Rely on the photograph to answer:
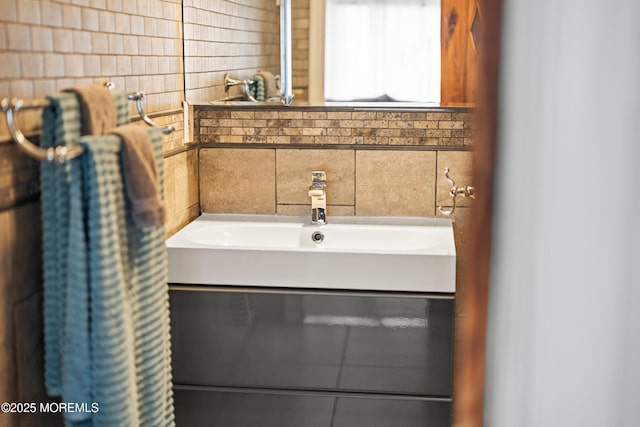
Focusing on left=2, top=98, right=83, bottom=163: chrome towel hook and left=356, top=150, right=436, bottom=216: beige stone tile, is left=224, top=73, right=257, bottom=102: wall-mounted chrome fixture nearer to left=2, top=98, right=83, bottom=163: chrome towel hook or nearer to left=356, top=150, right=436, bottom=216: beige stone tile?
left=356, top=150, right=436, bottom=216: beige stone tile

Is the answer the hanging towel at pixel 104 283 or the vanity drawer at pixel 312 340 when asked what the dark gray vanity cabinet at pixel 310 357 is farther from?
the hanging towel at pixel 104 283

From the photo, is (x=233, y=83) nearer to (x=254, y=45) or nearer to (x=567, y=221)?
(x=254, y=45)

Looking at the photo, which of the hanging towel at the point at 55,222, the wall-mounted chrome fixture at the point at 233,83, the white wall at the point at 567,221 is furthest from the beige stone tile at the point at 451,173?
the white wall at the point at 567,221

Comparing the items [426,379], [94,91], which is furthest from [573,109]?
[426,379]

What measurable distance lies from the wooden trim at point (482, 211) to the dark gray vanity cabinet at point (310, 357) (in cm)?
176

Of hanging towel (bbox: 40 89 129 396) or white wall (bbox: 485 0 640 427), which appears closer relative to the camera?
white wall (bbox: 485 0 640 427)

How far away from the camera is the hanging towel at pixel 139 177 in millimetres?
1592

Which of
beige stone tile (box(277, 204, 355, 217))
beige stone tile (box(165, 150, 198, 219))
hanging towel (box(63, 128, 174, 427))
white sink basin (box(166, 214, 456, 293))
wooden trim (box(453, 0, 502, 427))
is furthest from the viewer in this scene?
beige stone tile (box(277, 204, 355, 217))

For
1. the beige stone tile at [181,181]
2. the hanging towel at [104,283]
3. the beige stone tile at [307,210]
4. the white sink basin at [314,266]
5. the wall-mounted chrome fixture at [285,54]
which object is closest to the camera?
the hanging towel at [104,283]

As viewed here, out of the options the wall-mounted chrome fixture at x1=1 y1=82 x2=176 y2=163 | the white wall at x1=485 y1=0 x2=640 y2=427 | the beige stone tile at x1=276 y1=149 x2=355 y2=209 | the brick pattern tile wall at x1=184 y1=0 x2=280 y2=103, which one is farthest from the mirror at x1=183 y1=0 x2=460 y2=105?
the white wall at x1=485 y1=0 x2=640 y2=427

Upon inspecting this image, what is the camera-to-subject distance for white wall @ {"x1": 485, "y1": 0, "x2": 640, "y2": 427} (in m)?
0.44

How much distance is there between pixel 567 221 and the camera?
469 mm

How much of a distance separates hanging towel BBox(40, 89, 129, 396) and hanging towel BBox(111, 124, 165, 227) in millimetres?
99

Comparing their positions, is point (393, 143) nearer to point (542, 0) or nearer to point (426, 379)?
point (426, 379)
